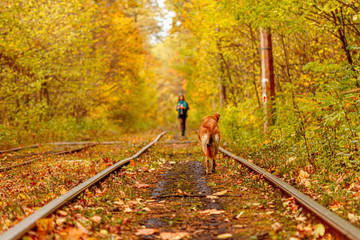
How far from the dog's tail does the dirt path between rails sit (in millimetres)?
549

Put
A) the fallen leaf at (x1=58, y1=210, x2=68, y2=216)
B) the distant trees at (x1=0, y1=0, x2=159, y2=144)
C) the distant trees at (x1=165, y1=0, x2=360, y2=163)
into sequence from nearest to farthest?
the fallen leaf at (x1=58, y1=210, x2=68, y2=216)
the distant trees at (x1=165, y1=0, x2=360, y2=163)
the distant trees at (x1=0, y1=0, x2=159, y2=144)

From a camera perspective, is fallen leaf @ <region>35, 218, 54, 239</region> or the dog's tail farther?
the dog's tail

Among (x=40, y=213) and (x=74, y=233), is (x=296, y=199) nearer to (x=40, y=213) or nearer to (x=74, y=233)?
(x=74, y=233)

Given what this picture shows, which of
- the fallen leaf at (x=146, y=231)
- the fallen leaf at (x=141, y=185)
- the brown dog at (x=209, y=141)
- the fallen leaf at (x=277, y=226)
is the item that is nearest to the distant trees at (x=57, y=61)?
the brown dog at (x=209, y=141)

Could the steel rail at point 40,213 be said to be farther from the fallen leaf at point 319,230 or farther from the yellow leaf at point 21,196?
the fallen leaf at point 319,230

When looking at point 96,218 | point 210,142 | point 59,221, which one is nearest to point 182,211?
point 96,218

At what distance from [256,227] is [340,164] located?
2963 mm

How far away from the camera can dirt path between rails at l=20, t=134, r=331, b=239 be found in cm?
396

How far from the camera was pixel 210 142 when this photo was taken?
26.1 ft

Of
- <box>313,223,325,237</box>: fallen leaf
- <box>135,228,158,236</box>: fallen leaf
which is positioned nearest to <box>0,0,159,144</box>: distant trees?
<box>135,228,158,236</box>: fallen leaf

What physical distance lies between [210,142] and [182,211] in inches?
121

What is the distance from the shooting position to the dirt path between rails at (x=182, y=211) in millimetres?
3959

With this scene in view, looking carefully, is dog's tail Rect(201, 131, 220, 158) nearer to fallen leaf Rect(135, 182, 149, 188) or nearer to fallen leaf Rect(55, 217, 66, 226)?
fallen leaf Rect(135, 182, 149, 188)

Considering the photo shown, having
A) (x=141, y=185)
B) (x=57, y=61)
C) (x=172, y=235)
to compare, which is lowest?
(x=172, y=235)
